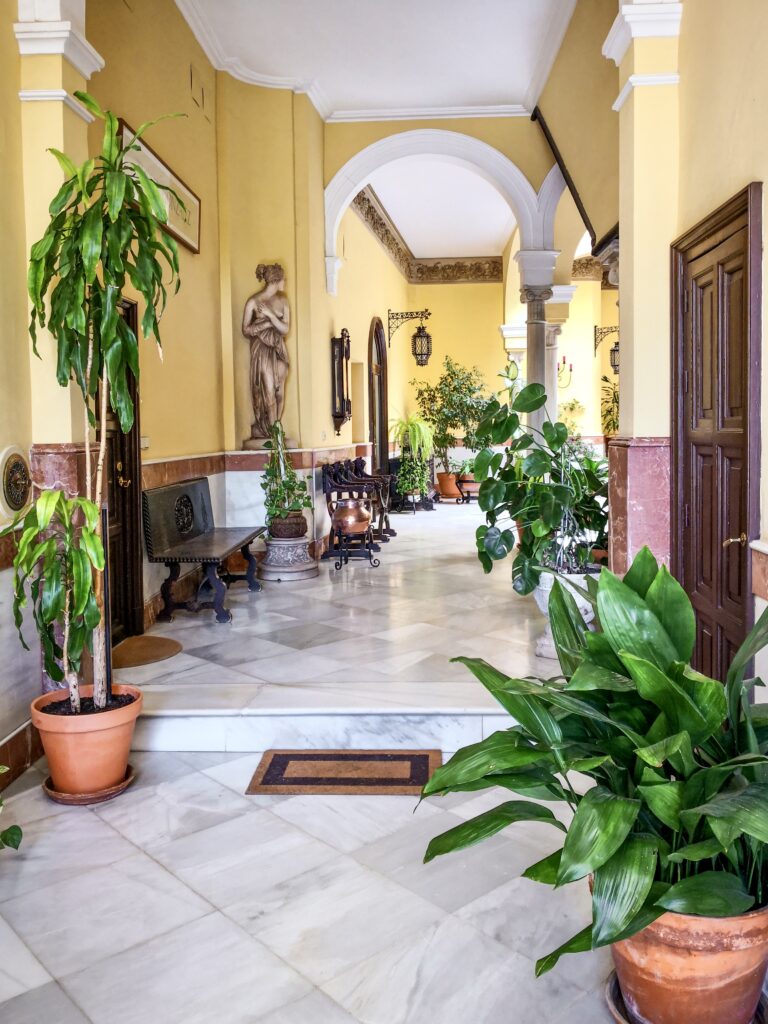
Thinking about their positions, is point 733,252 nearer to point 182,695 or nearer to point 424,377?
point 182,695

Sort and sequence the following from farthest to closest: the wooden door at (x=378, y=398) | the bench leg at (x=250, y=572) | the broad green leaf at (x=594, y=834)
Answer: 1. the wooden door at (x=378, y=398)
2. the bench leg at (x=250, y=572)
3. the broad green leaf at (x=594, y=834)

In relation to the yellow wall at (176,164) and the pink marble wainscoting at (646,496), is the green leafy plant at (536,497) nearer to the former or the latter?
the pink marble wainscoting at (646,496)

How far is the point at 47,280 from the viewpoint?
3.12 m

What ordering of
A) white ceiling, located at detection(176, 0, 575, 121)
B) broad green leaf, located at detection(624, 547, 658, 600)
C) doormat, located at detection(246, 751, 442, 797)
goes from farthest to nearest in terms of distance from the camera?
1. white ceiling, located at detection(176, 0, 575, 121)
2. doormat, located at detection(246, 751, 442, 797)
3. broad green leaf, located at detection(624, 547, 658, 600)

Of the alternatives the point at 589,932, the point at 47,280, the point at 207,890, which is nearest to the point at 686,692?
the point at 589,932

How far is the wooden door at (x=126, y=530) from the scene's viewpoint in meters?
4.96

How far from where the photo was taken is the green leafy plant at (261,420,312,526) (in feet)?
23.0

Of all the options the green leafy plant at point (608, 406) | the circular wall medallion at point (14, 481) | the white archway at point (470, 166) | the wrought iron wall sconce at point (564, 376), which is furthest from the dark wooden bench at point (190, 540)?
the green leafy plant at point (608, 406)

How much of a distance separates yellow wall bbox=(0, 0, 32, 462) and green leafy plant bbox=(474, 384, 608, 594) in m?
2.18

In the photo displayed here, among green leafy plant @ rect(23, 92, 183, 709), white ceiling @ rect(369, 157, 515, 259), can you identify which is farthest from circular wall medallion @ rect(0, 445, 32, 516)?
white ceiling @ rect(369, 157, 515, 259)

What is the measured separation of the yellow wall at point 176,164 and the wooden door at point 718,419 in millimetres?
3221

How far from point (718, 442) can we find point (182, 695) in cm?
249

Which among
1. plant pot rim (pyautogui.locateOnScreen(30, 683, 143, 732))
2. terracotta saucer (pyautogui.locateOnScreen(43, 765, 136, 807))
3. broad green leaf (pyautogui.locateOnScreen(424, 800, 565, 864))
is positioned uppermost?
broad green leaf (pyautogui.locateOnScreen(424, 800, 565, 864))

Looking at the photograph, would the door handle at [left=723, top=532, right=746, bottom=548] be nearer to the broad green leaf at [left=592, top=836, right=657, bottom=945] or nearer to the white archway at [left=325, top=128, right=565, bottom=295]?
the broad green leaf at [left=592, top=836, right=657, bottom=945]
